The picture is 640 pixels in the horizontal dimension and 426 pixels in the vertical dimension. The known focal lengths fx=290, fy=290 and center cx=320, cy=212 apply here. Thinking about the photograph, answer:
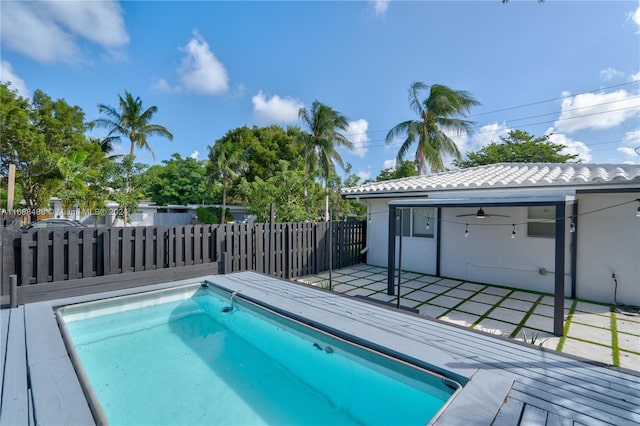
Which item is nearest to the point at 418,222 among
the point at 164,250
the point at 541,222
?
the point at 541,222

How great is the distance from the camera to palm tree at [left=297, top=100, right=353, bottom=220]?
18.9 meters

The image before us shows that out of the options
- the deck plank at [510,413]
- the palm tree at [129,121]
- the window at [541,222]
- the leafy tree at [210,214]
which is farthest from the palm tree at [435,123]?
the palm tree at [129,121]

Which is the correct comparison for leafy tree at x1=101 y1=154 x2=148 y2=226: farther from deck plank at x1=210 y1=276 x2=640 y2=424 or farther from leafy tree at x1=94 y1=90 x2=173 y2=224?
deck plank at x1=210 y1=276 x2=640 y2=424

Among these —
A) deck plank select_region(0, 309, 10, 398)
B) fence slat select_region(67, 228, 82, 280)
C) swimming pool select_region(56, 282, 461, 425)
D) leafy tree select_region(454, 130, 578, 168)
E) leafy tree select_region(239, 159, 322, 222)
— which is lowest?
swimming pool select_region(56, 282, 461, 425)

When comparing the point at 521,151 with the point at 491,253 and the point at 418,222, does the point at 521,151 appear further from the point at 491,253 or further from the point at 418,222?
the point at 491,253

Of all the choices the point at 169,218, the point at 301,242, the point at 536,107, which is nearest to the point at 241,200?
the point at 169,218

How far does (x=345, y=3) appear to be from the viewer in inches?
351

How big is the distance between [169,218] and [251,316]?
27.1 meters

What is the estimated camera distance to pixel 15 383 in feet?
7.32

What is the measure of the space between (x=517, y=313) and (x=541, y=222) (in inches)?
103

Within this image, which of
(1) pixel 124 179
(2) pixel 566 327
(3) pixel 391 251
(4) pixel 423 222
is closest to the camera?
(2) pixel 566 327

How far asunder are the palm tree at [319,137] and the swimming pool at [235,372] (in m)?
14.9

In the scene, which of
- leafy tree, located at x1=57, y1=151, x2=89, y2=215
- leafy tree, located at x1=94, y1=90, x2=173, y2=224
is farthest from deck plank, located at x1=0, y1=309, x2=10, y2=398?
leafy tree, located at x1=94, y1=90, x2=173, y2=224

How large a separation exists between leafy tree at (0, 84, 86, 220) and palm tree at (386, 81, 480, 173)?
60.0 ft
